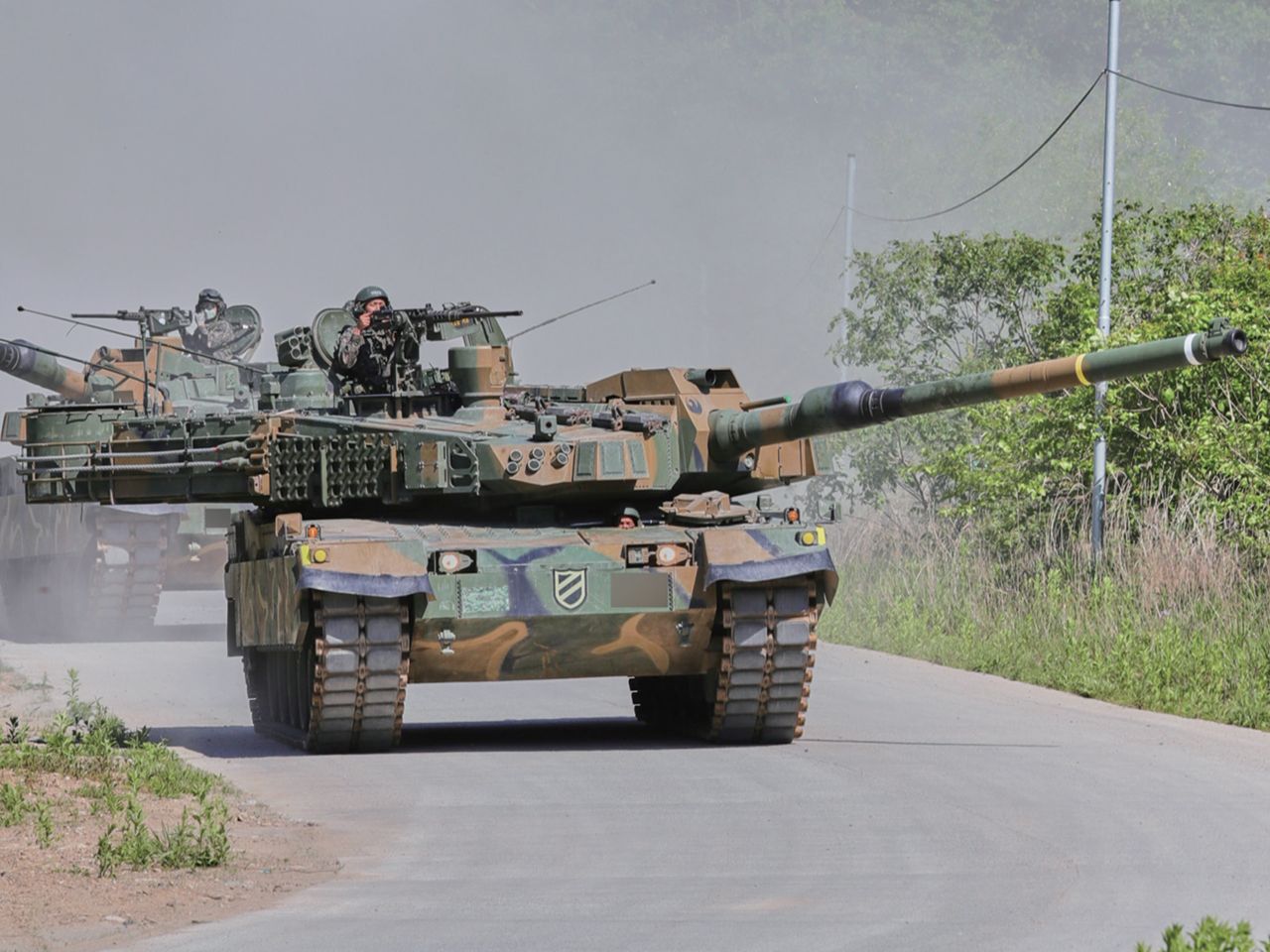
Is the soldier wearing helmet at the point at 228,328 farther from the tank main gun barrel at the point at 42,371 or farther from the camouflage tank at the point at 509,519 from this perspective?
the camouflage tank at the point at 509,519

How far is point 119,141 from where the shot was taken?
Answer: 75.3 meters

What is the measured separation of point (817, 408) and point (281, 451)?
3376 mm

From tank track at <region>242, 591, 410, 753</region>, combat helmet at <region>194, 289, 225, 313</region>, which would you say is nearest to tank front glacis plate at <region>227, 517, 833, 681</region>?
tank track at <region>242, 591, 410, 753</region>

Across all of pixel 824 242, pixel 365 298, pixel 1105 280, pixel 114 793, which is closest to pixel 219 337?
pixel 1105 280

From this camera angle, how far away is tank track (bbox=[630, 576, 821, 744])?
587 inches

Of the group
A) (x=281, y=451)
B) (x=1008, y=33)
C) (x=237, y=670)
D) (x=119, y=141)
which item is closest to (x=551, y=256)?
(x=119, y=141)

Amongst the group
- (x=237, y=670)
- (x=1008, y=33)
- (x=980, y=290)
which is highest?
(x=1008, y=33)

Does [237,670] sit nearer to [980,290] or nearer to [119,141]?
[980,290]

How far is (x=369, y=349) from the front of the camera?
16.8 metres

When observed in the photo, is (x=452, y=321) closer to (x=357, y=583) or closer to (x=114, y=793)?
(x=357, y=583)

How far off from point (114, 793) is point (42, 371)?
14.2 metres

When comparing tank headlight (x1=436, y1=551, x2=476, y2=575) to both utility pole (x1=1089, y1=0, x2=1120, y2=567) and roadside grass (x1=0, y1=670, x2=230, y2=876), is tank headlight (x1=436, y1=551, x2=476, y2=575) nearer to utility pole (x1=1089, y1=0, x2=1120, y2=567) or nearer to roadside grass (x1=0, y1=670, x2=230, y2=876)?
roadside grass (x1=0, y1=670, x2=230, y2=876)

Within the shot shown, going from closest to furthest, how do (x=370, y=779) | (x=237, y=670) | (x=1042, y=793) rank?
(x=1042, y=793)
(x=370, y=779)
(x=237, y=670)

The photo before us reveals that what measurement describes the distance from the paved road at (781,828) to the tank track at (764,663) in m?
0.30
